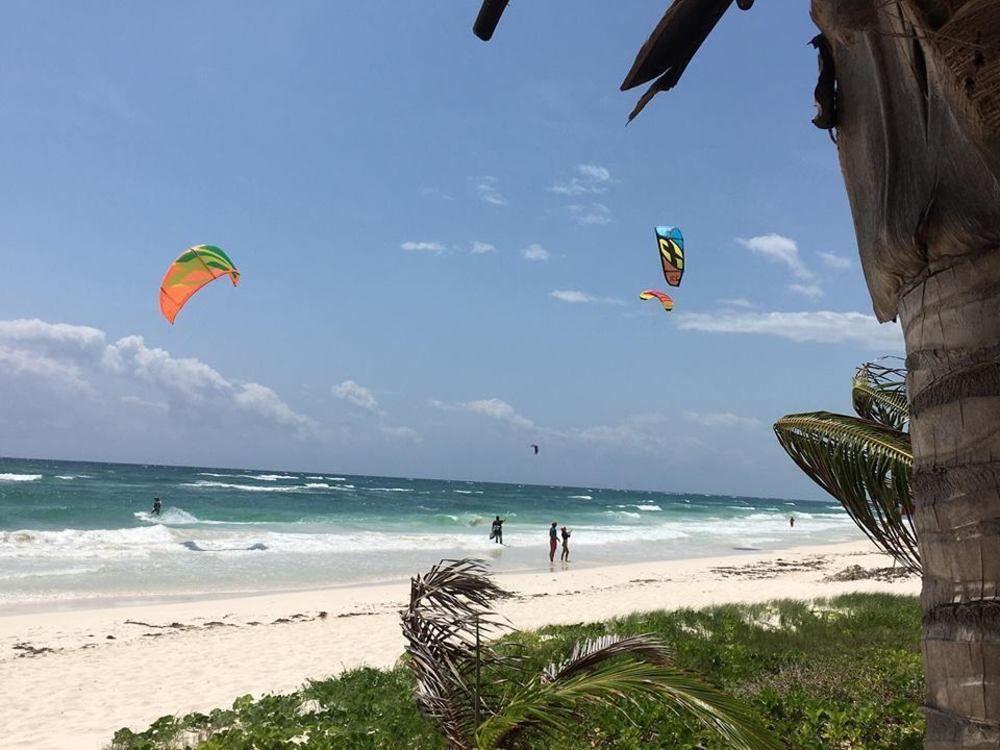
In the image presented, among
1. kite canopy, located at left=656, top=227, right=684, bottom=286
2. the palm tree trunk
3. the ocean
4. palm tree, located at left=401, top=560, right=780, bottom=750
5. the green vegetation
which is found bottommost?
the ocean

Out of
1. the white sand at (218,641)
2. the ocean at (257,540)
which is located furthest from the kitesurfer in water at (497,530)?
the white sand at (218,641)

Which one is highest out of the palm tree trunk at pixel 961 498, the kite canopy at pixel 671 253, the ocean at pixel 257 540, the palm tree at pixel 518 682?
the kite canopy at pixel 671 253

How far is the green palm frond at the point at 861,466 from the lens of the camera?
10.2 feet

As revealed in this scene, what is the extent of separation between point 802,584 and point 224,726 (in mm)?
17746

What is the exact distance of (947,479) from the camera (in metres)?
1.72

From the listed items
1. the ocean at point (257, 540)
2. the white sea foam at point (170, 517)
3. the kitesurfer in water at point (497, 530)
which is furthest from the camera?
the white sea foam at point (170, 517)

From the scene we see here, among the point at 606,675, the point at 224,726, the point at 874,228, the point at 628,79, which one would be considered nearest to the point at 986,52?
the point at 874,228

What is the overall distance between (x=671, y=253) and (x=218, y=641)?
1062cm

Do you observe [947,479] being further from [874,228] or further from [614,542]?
[614,542]

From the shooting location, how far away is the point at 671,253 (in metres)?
14.6

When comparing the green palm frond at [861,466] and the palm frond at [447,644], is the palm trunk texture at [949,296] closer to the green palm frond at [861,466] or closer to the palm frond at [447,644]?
the green palm frond at [861,466]

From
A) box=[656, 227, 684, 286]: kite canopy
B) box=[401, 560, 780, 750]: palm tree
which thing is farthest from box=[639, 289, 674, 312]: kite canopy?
box=[401, 560, 780, 750]: palm tree

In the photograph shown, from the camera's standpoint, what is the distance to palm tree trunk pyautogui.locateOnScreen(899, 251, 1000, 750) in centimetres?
161

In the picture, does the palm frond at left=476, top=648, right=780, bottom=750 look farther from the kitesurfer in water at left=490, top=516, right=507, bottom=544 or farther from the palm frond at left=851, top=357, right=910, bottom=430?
the kitesurfer in water at left=490, top=516, right=507, bottom=544
